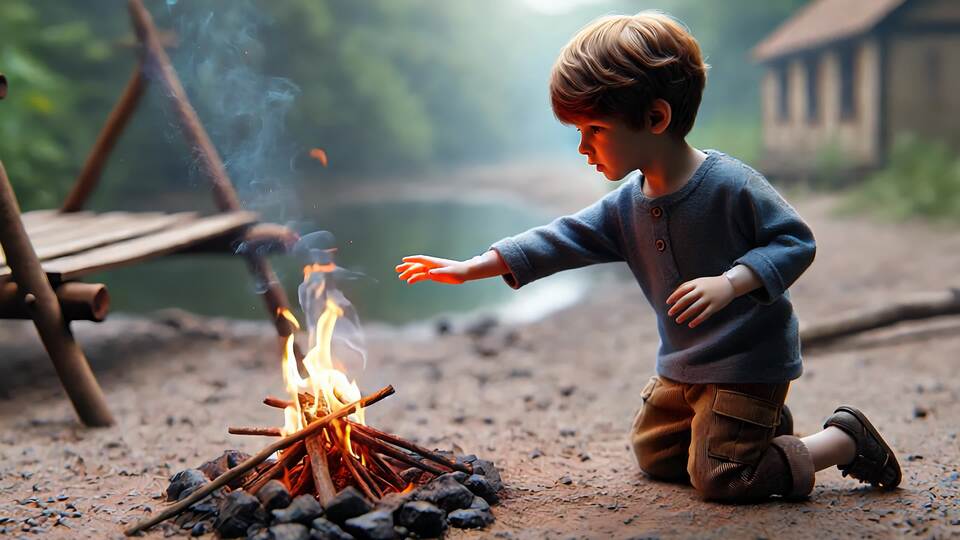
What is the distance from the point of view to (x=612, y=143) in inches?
93.6

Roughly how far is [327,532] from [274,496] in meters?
0.22

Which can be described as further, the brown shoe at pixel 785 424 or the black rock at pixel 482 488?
the brown shoe at pixel 785 424

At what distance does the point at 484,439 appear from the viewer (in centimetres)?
354

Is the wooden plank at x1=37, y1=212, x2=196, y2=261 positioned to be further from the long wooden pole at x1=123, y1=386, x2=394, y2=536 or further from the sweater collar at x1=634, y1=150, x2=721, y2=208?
the sweater collar at x1=634, y1=150, x2=721, y2=208

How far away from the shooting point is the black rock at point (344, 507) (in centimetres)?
216

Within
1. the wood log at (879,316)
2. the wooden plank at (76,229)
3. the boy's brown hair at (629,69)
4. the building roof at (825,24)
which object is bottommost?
the wood log at (879,316)

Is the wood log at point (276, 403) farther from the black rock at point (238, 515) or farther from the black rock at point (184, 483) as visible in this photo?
the black rock at point (238, 515)

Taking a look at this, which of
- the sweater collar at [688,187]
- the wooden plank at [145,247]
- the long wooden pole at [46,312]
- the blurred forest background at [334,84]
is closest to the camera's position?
the sweater collar at [688,187]

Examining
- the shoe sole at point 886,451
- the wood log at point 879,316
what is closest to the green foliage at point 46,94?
the wood log at point 879,316

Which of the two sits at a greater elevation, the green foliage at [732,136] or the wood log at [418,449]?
the green foliage at [732,136]

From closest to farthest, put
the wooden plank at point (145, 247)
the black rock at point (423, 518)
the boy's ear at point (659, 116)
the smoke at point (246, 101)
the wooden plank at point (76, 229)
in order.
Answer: the black rock at point (423, 518)
the boy's ear at point (659, 116)
the wooden plank at point (145, 247)
the smoke at point (246, 101)
the wooden plank at point (76, 229)

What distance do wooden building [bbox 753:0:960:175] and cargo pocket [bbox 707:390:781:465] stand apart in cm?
1070

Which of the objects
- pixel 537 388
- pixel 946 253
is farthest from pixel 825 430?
pixel 946 253

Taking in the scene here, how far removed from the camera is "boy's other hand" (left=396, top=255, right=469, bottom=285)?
2533 mm
